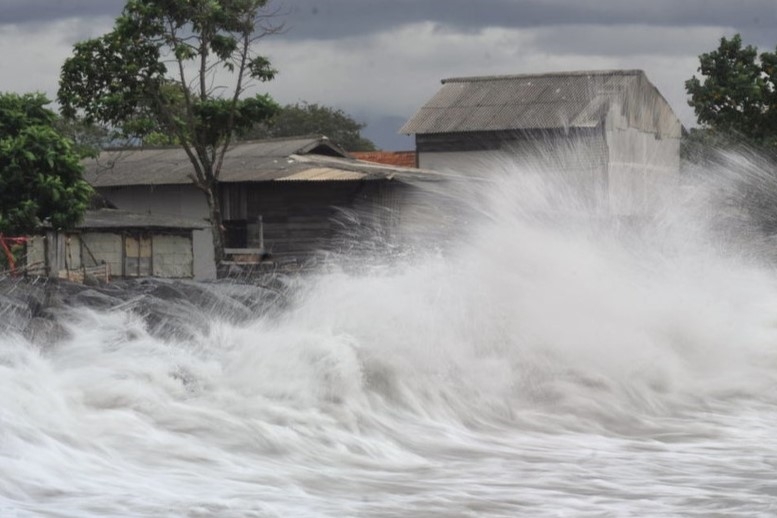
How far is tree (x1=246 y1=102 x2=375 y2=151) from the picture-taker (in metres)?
76.1

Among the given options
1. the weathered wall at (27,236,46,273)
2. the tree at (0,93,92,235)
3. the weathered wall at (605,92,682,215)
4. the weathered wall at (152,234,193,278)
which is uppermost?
the weathered wall at (605,92,682,215)

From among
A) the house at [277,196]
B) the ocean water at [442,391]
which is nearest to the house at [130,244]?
the house at [277,196]

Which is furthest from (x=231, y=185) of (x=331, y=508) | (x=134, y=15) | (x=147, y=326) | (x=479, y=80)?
(x=331, y=508)

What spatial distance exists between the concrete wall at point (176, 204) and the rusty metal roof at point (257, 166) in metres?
0.35

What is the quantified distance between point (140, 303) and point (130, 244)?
19.3m

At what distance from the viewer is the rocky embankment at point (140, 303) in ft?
28.5

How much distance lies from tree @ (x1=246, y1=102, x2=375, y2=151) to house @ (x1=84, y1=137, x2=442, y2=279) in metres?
38.5

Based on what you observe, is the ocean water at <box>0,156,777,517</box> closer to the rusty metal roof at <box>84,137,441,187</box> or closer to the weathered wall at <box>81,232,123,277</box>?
the weathered wall at <box>81,232,123,277</box>

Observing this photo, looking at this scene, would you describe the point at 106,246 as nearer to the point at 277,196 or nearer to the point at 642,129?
the point at 277,196

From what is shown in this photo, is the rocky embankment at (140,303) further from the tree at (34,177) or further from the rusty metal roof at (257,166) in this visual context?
the rusty metal roof at (257,166)

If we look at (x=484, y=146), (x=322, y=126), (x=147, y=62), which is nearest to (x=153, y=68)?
(x=147, y=62)

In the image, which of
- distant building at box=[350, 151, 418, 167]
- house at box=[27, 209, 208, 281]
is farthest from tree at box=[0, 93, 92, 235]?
distant building at box=[350, 151, 418, 167]

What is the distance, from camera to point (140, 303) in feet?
31.4

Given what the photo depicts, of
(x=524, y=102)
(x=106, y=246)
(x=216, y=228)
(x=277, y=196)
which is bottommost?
(x=106, y=246)
